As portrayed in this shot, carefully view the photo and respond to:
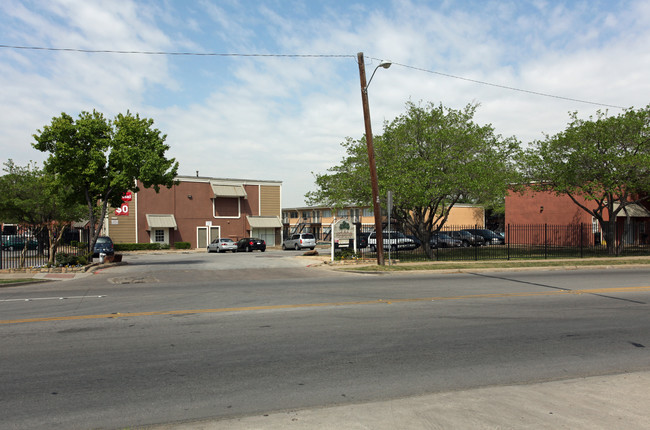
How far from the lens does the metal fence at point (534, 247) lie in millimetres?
27781

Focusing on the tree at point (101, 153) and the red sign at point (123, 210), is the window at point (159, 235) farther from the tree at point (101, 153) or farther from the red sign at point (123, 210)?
the tree at point (101, 153)

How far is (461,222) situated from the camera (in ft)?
218

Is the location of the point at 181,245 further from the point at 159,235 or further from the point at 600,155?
the point at 600,155

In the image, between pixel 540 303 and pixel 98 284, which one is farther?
pixel 98 284

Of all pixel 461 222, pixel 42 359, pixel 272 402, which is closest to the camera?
pixel 272 402

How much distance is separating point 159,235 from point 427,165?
32.2 m

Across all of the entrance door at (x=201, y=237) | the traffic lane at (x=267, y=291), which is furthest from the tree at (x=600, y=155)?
the entrance door at (x=201, y=237)

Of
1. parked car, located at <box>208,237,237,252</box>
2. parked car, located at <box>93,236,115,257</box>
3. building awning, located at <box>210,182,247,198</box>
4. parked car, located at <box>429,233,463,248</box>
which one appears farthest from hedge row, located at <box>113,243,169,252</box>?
parked car, located at <box>429,233,463,248</box>

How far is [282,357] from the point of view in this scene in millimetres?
6438

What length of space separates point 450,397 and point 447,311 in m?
5.05

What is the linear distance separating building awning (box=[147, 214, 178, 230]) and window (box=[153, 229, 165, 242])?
742 millimetres

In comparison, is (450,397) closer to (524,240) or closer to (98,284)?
(98,284)

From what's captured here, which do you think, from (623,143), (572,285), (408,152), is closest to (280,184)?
(408,152)

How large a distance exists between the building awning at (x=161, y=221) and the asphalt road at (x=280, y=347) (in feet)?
110
